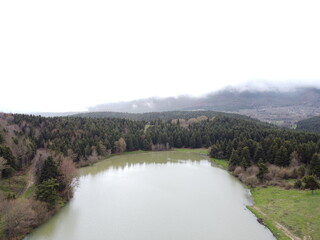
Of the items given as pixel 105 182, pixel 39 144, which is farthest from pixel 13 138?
pixel 105 182

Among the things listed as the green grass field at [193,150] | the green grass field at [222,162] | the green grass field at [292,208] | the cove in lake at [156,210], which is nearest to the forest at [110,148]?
the green grass field at [222,162]

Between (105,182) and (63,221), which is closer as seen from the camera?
(63,221)

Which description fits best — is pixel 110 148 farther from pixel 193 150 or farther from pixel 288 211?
pixel 288 211

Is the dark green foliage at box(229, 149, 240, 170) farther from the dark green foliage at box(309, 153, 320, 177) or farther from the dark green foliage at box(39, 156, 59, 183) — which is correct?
the dark green foliage at box(39, 156, 59, 183)

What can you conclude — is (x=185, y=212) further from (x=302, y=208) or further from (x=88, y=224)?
(x=302, y=208)

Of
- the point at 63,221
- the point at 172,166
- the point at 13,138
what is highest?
the point at 13,138

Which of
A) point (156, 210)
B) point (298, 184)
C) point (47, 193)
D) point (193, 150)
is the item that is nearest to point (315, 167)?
point (298, 184)

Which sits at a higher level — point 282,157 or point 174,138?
point 282,157
